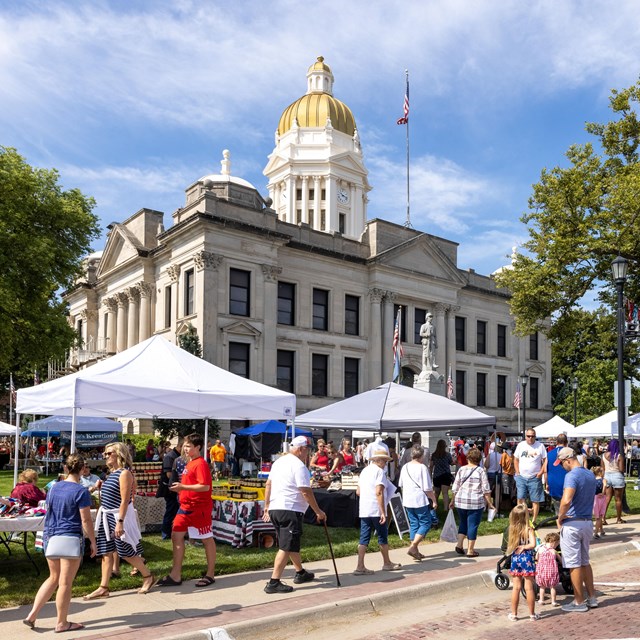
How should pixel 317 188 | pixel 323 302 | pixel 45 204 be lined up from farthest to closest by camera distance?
pixel 317 188 → pixel 323 302 → pixel 45 204

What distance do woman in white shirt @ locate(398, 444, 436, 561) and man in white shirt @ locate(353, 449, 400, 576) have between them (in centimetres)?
90

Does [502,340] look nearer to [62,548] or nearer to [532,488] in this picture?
[532,488]

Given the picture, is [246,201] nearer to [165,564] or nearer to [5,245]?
[5,245]

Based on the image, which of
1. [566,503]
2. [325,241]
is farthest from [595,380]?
[566,503]

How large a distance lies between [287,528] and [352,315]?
116 feet

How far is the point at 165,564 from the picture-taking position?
10.6 m

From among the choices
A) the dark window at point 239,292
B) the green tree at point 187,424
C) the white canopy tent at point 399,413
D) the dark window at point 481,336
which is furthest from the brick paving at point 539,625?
the dark window at point 481,336

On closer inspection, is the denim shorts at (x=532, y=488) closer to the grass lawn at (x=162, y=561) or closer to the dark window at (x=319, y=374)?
the grass lawn at (x=162, y=561)

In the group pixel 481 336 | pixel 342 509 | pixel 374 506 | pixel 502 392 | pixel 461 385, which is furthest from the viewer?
pixel 502 392

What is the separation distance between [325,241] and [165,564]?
110 ft

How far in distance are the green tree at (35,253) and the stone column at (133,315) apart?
13.0 meters

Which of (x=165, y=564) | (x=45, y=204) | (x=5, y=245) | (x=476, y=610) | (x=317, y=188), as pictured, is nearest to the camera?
(x=476, y=610)

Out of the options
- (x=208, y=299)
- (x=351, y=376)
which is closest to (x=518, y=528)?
(x=208, y=299)

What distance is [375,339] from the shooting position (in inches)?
1726
